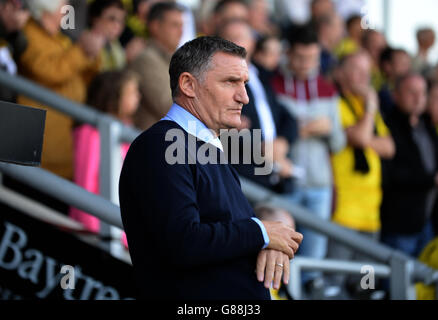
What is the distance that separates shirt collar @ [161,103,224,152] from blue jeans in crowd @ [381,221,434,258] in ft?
11.8

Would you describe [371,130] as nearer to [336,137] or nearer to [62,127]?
[336,137]

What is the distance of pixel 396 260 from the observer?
3.87 m

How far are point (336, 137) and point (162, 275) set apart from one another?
3276 millimetres

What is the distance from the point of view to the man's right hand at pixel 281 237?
1961 millimetres

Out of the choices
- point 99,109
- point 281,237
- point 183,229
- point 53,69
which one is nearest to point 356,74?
point 99,109

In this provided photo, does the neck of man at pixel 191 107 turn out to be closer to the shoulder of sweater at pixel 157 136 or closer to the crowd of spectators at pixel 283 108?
the shoulder of sweater at pixel 157 136

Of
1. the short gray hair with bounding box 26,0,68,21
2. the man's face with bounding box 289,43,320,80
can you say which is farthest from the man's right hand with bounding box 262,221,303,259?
the man's face with bounding box 289,43,320,80

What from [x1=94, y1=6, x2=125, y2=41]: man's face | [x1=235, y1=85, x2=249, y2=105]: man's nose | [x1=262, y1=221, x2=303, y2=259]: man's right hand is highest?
[x1=94, y1=6, x2=125, y2=41]: man's face

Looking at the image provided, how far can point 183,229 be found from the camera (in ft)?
5.98

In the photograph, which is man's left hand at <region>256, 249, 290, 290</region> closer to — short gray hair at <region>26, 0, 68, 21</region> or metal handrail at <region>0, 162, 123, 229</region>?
metal handrail at <region>0, 162, 123, 229</region>

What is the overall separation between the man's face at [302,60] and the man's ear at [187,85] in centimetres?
309

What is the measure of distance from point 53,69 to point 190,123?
244 cm

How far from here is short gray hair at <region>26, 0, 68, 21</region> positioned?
4391 mm

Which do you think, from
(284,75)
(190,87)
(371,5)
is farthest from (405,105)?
(371,5)
